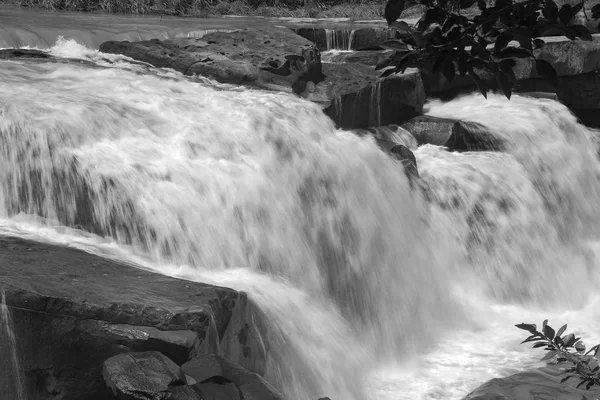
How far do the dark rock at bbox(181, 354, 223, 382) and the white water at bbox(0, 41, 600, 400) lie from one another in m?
1.08

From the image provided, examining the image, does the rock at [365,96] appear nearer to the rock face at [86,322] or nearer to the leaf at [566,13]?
the rock face at [86,322]

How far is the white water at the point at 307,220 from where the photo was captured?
5016 mm

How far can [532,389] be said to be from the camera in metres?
4.55

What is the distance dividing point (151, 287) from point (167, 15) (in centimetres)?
1375

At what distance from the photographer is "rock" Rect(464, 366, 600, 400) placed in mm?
4402

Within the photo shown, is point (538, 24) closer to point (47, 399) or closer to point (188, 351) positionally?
point (188, 351)

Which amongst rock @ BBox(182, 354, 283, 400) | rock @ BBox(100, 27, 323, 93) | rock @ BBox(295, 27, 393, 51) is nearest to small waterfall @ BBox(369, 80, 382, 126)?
rock @ BBox(100, 27, 323, 93)

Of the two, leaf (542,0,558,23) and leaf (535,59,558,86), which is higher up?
leaf (542,0,558,23)

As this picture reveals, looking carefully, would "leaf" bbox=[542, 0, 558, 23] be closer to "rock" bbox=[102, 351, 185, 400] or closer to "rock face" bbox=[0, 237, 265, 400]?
"rock" bbox=[102, 351, 185, 400]

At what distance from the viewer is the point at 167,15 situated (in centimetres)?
1686

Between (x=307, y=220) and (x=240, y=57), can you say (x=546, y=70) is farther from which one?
(x=240, y=57)

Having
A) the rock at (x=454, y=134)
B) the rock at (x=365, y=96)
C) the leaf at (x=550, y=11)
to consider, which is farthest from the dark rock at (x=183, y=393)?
the rock at (x=454, y=134)

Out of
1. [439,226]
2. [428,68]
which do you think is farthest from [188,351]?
[439,226]

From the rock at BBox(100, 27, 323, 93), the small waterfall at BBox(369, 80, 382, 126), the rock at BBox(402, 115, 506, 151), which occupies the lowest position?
the rock at BBox(402, 115, 506, 151)
